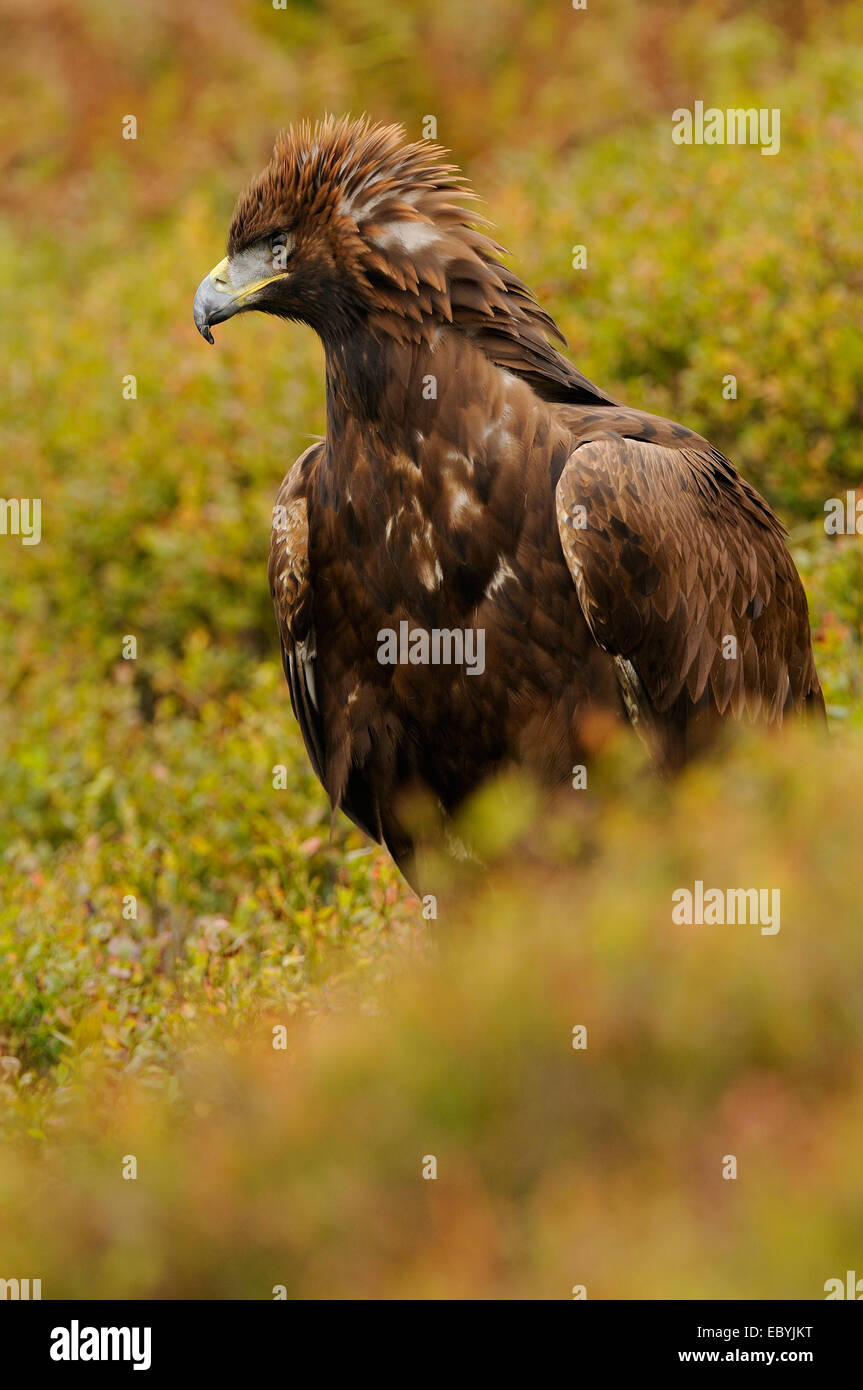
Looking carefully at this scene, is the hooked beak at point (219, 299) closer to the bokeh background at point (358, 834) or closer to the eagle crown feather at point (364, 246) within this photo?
the eagle crown feather at point (364, 246)

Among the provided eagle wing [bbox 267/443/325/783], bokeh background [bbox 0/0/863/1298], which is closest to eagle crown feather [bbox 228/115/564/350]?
eagle wing [bbox 267/443/325/783]

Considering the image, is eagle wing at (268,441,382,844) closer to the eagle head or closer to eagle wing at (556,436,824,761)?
the eagle head

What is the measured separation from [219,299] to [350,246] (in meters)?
0.52

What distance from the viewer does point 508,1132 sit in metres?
2.95

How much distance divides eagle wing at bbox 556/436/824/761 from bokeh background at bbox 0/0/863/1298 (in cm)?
39

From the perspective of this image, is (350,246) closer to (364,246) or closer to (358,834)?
(364,246)

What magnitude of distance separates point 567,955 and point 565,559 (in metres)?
2.68

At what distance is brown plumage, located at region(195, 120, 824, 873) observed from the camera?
5770 millimetres

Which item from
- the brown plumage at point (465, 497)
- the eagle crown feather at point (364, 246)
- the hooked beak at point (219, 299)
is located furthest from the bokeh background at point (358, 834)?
the hooked beak at point (219, 299)

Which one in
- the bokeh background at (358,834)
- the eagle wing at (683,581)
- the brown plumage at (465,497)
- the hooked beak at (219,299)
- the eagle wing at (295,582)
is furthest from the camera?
the eagle wing at (295,582)

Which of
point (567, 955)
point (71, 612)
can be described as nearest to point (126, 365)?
point (71, 612)

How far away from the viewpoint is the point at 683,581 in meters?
5.91

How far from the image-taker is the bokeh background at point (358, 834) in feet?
9.40

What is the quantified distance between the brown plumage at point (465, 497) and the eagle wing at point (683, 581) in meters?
0.01
